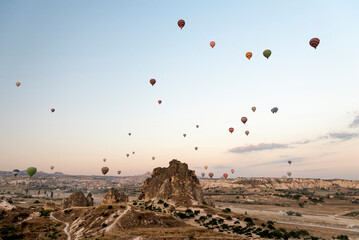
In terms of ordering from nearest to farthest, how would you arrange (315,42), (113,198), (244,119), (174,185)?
(315,42) < (113,198) < (174,185) < (244,119)

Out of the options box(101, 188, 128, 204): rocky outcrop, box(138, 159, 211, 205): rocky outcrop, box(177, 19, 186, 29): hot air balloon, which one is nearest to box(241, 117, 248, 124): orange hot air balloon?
box(138, 159, 211, 205): rocky outcrop

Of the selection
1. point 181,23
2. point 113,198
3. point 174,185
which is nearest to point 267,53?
point 181,23

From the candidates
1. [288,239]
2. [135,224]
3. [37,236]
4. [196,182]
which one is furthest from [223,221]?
[37,236]

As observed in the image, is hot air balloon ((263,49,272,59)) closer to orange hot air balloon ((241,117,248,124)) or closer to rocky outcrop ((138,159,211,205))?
orange hot air balloon ((241,117,248,124))

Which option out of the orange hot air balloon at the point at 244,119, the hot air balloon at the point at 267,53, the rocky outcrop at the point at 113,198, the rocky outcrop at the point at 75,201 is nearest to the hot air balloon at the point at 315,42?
the hot air balloon at the point at 267,53

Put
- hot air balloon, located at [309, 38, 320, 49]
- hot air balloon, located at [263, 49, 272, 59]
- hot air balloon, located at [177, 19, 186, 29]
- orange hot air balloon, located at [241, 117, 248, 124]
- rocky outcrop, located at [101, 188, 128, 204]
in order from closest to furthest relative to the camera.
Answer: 1. hot air balloon, located at [309, 38, 320, 49]
2. hot air balloon, located at [263, 49, 272, 59]
3. hot air balloon, located at [177, 19, 186, 29]
4. rocky outcrop, located at [101, 188, 128, 204]
5. orange hot air balloon, located at [241, 117, 248, 124]

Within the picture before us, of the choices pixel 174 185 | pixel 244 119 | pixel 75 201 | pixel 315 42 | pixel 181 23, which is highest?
pixel 181 23

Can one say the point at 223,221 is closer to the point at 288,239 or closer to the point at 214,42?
the point at 288,239

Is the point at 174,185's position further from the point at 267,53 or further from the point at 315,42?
the point at 315,42

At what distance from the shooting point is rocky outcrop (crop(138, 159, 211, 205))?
8524 cm

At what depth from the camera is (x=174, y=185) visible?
87688mm

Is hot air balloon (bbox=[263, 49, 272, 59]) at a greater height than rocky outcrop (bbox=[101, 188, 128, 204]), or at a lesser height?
greater

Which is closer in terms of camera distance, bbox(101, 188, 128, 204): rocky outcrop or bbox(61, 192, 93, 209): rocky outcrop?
bbox(101, 188, 128, 204): rocky outcrop

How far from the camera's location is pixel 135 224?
54875mm
